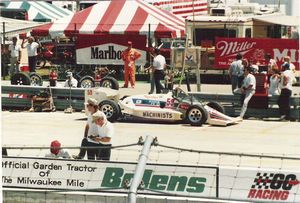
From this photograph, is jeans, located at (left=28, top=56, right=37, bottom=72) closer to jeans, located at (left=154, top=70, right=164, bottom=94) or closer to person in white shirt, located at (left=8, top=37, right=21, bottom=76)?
person in white shirt, located at (left=8, top=37, right=21, bottom=76)

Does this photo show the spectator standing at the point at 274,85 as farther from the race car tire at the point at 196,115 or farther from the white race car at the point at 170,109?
the race car tire at the point at 196,115

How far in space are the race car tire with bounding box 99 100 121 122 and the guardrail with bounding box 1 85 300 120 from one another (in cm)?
185

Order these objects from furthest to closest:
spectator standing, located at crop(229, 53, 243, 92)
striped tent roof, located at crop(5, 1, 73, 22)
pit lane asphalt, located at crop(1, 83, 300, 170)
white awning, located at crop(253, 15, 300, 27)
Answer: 1. striped tent roof, located at crop(5, 1, 73, 22)
2. white awning, located at crop(253, 15, 300, 27)
3. spectator standing, located at crop(229, 53, 243, 92)
4. pit lane asphalt, located at crop(1, 83, 300, 170)

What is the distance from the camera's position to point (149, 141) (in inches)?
246

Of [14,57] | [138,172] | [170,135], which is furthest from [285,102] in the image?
[138,172]

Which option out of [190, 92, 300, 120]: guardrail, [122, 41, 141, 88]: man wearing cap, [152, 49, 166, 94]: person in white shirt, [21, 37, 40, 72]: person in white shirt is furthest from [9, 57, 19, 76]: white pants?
[190, 92, 300, 120]: guardrail

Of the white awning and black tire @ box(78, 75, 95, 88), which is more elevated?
the white awning

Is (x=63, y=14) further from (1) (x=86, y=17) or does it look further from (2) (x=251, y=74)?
(2) (x=251, y=74)

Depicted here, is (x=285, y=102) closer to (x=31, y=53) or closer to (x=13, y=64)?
(x=31, y=53)

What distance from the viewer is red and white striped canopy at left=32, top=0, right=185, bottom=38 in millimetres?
26922

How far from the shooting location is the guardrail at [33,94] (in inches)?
777

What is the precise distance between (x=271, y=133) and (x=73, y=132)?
3.99m

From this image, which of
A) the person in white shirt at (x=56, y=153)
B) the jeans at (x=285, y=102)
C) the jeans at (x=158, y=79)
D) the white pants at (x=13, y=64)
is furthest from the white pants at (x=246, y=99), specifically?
the white pants at (x=13, y=64)

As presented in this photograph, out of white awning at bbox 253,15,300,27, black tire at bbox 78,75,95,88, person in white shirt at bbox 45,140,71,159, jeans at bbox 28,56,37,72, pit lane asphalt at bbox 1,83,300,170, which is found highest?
white awning at bbox 253,15,300,27
